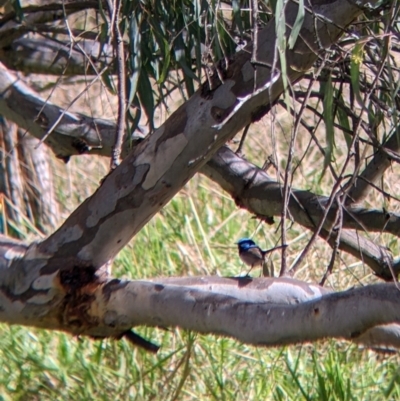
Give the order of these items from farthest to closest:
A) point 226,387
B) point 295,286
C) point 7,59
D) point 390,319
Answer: point 7,59 < point 226,387 < point 295,286 < point 390,319

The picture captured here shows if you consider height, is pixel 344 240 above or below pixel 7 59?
below

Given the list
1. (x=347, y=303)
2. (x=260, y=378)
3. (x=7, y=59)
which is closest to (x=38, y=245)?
(x=347, y=303)

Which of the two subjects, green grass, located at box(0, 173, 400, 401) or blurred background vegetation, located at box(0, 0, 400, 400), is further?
green grass, located at box(0, 173, 400, 401)

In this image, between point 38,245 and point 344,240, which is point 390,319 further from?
point 344,240

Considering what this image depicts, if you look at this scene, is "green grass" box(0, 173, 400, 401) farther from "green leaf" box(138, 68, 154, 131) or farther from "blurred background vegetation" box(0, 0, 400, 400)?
"green leaf" box(138, 68, 154, 131)

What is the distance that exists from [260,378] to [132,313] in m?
1.22

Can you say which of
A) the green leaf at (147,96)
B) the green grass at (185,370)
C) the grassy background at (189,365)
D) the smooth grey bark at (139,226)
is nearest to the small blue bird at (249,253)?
the green grass at (185,370)

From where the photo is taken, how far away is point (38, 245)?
215cm

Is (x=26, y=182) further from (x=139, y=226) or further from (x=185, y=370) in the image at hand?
(x=139, y=226)

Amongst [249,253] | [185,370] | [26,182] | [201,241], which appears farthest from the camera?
[26,182]

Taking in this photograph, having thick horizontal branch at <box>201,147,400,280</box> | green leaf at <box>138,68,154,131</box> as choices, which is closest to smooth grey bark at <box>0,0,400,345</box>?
green leaf at <box>138,68,154,131</box>

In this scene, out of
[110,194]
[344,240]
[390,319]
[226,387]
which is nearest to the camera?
[390,319]

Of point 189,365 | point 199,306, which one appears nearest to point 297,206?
point 189,365

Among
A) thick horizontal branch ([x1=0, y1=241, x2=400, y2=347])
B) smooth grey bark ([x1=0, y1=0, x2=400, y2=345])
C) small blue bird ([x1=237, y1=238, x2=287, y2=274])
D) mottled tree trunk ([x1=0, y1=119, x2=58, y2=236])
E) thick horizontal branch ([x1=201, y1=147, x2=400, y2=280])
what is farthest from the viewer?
mottled tree trunk ([x1=0, y1=119, x2=58, y2=236])
